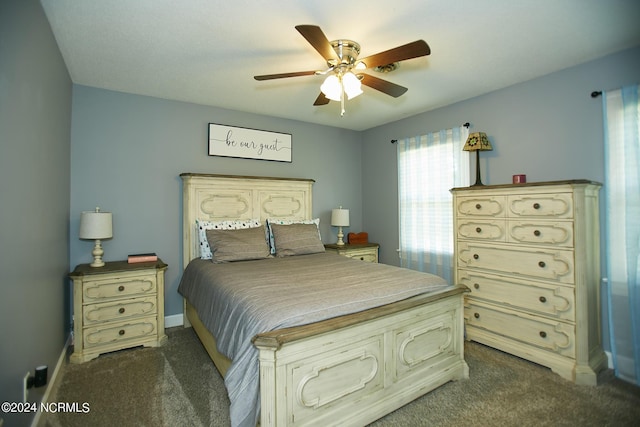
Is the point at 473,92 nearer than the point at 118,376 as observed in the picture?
No

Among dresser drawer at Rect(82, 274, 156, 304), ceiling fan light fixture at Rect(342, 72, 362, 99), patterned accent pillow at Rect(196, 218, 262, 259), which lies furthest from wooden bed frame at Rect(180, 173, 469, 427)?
ceiling fan light fixture at Rect(342, 72, 362, 99)

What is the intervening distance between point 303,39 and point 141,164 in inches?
84.9

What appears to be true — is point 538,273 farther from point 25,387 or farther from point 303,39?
point 25,387

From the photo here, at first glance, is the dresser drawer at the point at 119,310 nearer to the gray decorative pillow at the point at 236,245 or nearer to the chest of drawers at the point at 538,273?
the gray decorative pillow at the point at 236,245

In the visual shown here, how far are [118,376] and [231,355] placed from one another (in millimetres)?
1261

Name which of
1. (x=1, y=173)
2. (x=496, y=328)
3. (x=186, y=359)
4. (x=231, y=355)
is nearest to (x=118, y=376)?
(x=186, y=359)

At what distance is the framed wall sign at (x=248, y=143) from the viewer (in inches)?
139

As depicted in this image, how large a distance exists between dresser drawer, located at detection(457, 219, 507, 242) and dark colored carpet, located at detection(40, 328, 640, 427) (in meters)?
1.02

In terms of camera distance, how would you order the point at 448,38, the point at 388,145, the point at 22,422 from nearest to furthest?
the point at 22,422 → the point at 448,38 → the point at 388,145

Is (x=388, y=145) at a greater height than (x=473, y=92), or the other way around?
(x=473, y=92)

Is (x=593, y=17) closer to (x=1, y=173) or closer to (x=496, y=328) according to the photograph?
(x=496, y=328)

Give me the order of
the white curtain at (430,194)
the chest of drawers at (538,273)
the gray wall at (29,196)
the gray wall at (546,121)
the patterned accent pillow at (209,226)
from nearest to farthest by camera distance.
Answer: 1. the gray wall at (29,196)
2. the chest of drawers at (538,273)
3. the gray wall at (546,121)
4. the patterned accent pillow at (209,226)
5. the white curtain at (430,194)

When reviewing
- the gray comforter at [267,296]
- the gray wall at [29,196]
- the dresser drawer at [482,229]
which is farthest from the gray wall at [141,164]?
the dresser drawer at [482,229]

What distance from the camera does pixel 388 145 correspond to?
4262mm
